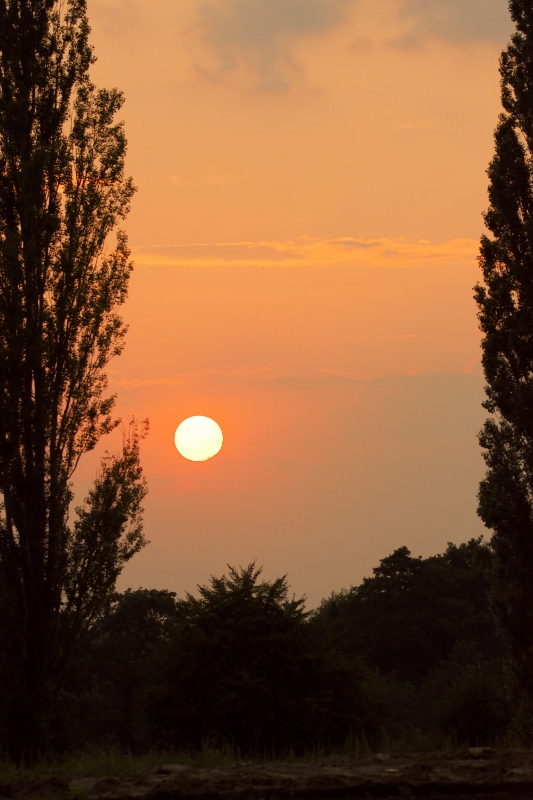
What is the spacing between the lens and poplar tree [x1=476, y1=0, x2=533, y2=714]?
62.7 ft

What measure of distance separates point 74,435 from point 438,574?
70802 millimetres

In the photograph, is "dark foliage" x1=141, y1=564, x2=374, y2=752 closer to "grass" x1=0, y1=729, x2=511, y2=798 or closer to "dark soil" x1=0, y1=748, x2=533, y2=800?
"grass" x1=0, y1=729, x2=511, y2=798

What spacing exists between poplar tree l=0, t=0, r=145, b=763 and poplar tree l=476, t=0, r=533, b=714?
7.96 meters

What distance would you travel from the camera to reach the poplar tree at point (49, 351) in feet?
55.5

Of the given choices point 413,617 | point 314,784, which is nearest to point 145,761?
point 314,784

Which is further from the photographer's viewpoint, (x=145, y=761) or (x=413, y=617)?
(x=413, y=617)

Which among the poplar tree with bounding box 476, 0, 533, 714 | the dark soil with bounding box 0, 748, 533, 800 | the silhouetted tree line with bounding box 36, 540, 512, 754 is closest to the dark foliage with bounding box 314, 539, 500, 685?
the silhouetted tree line with bounding box 36, 540, 512, 754

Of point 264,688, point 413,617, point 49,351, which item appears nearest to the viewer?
point 49,351

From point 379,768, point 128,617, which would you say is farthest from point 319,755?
point 128,617

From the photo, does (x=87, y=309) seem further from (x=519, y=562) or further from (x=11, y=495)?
(x=519, y=562)

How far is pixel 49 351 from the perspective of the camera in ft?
58.6

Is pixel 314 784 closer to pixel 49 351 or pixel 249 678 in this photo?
pixel 49 351

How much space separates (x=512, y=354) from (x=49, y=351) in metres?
10.4

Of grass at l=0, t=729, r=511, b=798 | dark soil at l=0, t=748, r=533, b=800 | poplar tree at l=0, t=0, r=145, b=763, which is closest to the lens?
dark soil at l=0, t=748, r=533, b=800
